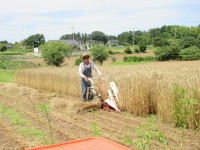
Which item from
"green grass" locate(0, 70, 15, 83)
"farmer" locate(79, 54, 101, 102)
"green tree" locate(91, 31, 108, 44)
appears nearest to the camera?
"farmer" locate(79, 54, 101, 102)

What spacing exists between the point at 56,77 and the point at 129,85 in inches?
192

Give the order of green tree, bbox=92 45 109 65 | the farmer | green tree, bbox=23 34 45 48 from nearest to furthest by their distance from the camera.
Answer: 1. the farmer
2. green tree, bbox=92 45 109 65
3. green tree, bbox=23 34 45 48

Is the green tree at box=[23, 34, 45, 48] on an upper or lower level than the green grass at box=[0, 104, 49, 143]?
upper

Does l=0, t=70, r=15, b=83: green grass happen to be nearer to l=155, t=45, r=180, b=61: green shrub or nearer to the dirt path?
the dirt path

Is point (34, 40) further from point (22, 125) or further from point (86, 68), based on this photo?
point (22, 125)

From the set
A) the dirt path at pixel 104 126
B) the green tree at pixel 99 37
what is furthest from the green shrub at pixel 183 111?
the green tree at pixel 99 37

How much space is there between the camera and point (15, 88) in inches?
467

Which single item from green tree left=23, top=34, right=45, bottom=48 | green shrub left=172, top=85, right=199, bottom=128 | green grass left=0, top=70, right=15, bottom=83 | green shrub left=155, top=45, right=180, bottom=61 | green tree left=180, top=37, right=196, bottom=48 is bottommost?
green grass left=0, top=70, right=15, bottom=83

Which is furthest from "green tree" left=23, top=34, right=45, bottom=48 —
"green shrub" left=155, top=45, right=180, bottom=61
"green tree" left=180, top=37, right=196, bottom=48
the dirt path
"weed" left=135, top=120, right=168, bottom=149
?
"weed" left=135, top=120, right=168, bottom=149

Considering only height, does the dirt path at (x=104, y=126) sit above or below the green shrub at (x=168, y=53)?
below

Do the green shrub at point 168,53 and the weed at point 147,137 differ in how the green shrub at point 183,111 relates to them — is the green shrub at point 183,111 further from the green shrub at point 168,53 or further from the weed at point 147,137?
the green shrub at point 168,53

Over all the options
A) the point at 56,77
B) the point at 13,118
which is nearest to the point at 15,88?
the point at 56,77

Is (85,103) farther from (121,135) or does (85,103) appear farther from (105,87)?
(121,135)

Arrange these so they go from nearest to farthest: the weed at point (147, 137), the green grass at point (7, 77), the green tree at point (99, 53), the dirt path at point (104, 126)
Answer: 1. the weed at point (147, 137)
2. the dirt path at point (104, 126)
3. the green grass at point (7, 77)
4. the green tree at point (99, 53)
